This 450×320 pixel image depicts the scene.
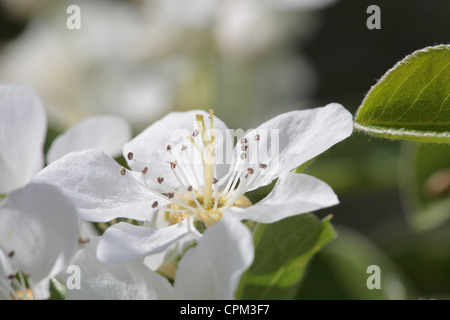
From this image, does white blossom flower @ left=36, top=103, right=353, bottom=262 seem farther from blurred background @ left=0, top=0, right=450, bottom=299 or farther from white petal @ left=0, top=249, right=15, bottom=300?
blurred background @ left=0, top=0, right=450, bottom=299

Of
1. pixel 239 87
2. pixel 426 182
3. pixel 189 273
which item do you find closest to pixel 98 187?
pixel 189 273

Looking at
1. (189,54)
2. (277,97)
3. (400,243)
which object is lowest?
(400,243)

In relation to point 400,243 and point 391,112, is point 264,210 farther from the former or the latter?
point 400,243

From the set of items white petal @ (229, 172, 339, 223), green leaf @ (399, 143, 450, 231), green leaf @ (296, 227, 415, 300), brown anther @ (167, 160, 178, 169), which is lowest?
green leaf @ (296, 227, 415, 300)

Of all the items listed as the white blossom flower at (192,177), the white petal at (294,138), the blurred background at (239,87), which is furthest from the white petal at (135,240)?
the blurred background at (239,87)

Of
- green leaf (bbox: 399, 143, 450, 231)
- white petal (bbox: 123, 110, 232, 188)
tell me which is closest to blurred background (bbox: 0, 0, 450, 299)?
green leaf (bbox: 399, 143, 450, 231)
